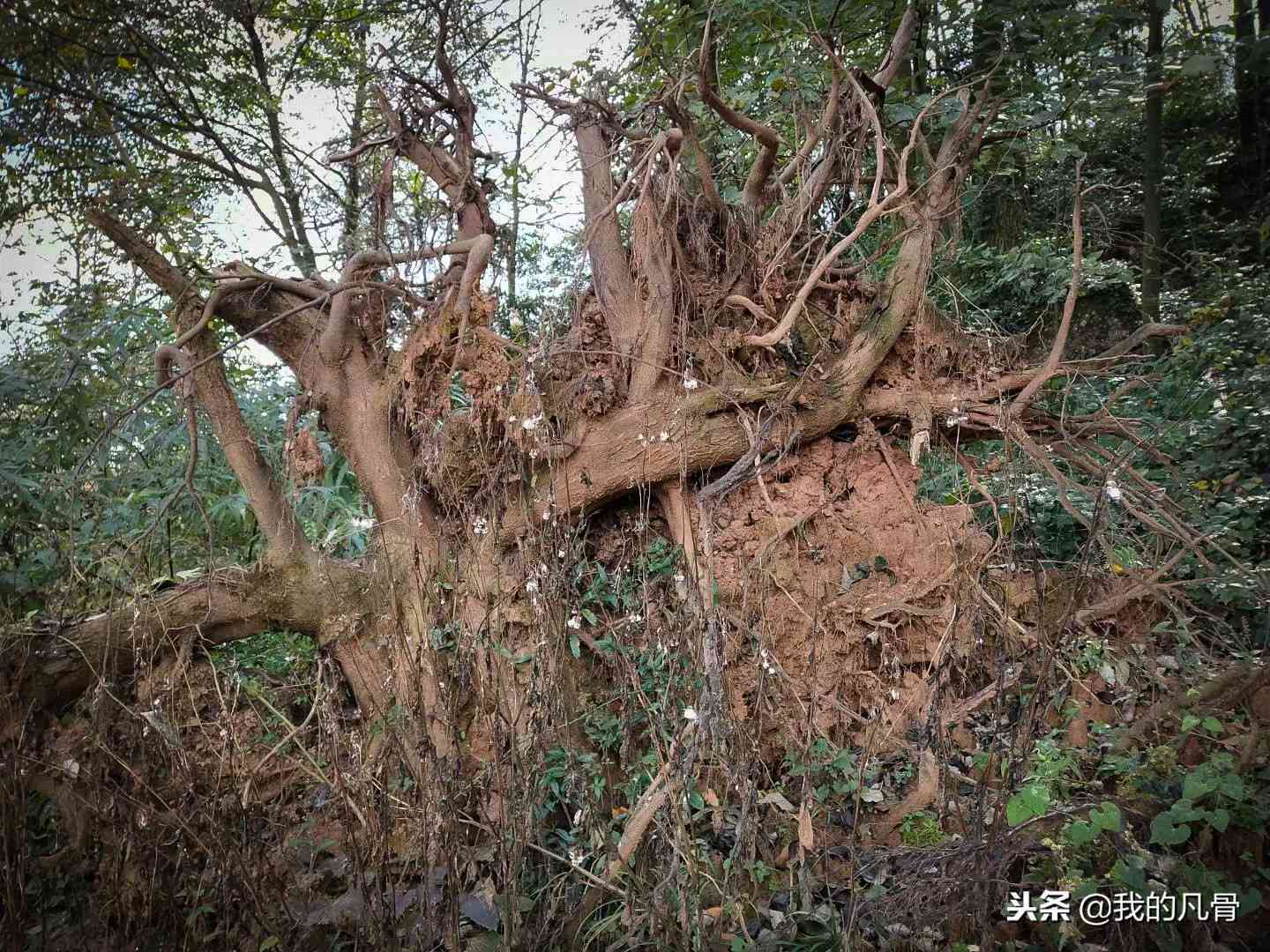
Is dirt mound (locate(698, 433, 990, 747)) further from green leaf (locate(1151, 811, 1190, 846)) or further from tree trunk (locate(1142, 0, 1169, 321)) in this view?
tree trunk (locate(1142, 0, 1169, 321))

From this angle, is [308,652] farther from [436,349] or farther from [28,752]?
[436,349]

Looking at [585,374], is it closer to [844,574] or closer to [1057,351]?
[844,574]

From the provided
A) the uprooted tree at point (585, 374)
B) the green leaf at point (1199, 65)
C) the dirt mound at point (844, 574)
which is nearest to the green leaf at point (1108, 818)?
the dirt mound at point (844, 574)

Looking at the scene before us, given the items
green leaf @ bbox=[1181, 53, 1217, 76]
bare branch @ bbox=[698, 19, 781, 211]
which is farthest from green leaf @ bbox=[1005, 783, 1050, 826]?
bare branch @ bbox=[698, 19, 781, 211]

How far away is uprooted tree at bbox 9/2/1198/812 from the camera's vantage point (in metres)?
4.12

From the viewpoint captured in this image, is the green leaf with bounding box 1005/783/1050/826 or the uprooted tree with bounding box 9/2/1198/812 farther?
the uprooted tree with bounding box 9/2/1198/812

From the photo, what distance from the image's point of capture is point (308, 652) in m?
5.52

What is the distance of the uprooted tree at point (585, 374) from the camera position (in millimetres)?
4125

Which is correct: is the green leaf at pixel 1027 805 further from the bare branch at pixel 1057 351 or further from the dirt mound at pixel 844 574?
the bare branch at pixel 1057 351

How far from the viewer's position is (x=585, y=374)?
445 cm

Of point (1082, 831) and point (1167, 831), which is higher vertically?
point (1082, 831)

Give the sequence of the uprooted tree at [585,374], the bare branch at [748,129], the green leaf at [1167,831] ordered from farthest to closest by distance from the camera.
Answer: the uprooted tree at [585,374]
the bare branch at [748,129]
the green leaf at [1167,831]

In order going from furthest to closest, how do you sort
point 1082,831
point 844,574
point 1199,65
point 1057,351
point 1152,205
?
point 1152,205, point 844,574, point 1057,351, point 1082,831, point 1199,65

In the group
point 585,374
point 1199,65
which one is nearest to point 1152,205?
point 585,374
